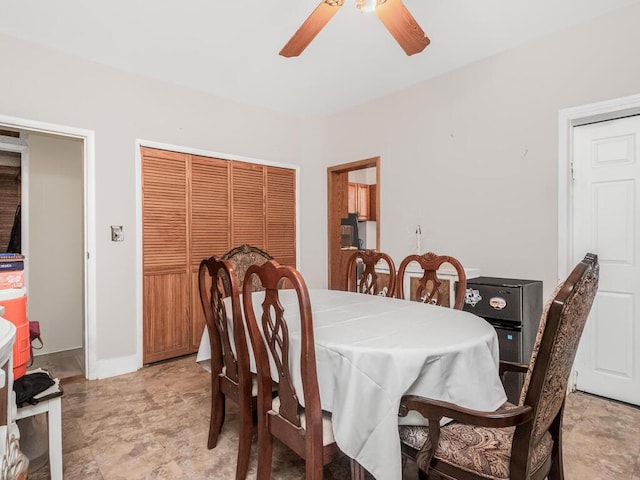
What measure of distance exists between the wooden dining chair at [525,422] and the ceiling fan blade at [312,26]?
165cm

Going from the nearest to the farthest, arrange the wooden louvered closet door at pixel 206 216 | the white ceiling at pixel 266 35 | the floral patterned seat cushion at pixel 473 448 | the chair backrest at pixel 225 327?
1. the floral patterned seat cushion at pixel 473 448
2. the chair backrest at pixel 225 327
3. the white ceiling at pixel 266 35
4. the wooden louvered closet door at pixel 206 216

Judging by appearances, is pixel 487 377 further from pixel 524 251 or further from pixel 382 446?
pixel 524 251

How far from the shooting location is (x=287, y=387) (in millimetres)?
1400

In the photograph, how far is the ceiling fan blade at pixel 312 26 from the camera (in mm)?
1882

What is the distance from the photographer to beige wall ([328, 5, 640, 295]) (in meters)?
2.60

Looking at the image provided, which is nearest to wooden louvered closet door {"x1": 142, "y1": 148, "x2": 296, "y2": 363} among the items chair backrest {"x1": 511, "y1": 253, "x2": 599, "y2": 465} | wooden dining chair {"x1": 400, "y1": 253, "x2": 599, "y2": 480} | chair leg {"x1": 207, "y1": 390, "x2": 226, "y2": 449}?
chair leg {"x1": 207, "y1": 390, "x2": 226, "y2": 449}

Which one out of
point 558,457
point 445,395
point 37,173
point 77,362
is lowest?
point 77,362

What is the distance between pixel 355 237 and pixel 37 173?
4.15 meters

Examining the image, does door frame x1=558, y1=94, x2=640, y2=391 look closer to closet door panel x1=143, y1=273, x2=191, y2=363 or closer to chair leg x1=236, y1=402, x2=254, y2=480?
chair leg x1=236, y1=402, x2=254, y2=480

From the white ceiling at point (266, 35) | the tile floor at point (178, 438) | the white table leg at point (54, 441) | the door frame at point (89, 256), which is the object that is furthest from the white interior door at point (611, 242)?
the door frame at point (89, 256)

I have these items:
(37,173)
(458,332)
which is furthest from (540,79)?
(37,173)

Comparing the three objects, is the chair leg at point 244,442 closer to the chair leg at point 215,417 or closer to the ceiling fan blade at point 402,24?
the chair leg at point 215,417

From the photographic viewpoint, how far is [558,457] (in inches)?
53.6

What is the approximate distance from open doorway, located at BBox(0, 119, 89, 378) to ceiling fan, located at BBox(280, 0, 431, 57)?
2.61 meters
